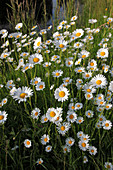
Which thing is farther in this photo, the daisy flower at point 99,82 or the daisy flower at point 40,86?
the daisy flower at point 40,86

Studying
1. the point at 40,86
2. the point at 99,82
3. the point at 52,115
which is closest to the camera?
the point at 52,115

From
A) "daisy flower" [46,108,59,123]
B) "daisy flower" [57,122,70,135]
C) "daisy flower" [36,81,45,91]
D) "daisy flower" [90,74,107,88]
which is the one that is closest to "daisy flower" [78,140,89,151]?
"daisy flower" [57,122,70,135]

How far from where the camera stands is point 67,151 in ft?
3.81

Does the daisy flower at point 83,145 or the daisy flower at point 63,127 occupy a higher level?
the daisy flower at point 63,127

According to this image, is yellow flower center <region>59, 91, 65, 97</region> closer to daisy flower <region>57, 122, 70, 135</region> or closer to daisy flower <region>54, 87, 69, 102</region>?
daisy flower <region>54, 87, 69, 102</region>

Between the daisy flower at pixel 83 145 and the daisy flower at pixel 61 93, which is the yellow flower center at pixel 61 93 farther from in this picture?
the daisy flower at pixel 83 145

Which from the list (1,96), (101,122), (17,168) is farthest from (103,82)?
(1,96)

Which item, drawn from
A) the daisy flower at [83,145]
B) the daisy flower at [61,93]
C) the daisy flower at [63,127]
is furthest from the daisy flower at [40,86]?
the daisy flower at [83,145]

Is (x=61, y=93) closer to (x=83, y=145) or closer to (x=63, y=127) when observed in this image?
(x=63, y=127)

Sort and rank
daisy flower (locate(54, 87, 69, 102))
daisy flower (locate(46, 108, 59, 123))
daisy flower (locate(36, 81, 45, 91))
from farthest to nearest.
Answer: daisy flower (locate(36, 81, 45, 91)) → daisy flower (locate(54, 87, 69, 102)) → daisy flower (locate(46, 108, 59, 123))

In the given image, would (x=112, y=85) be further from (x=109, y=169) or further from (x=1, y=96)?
(x=1, y=96)

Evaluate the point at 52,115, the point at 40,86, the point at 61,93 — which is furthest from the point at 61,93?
the point at 40,86

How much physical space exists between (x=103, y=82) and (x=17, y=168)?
3.12 ft

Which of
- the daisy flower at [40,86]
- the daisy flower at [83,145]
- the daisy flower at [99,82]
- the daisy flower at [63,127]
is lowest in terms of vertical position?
the daisy flower at [83,145]
